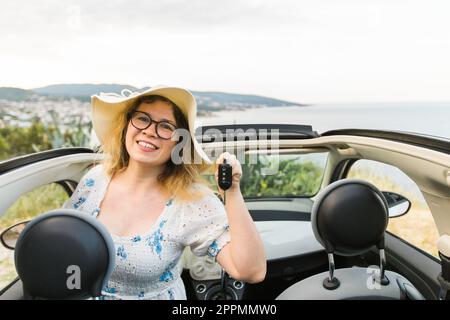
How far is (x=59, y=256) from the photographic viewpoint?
112cm

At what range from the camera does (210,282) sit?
2492mm

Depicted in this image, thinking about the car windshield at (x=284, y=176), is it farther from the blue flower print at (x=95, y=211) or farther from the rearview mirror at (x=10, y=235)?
the rearview mirror at (x=10, y=235)

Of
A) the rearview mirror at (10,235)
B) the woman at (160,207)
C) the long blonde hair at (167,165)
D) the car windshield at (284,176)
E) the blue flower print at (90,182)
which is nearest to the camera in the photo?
the woman at (160,207)

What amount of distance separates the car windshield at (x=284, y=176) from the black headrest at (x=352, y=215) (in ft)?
5.09

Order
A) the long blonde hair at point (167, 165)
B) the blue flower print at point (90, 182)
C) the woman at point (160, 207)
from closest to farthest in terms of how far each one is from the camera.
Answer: the woman at point (160, 207) → the long blonde hair at point (167, 165) → the blue flower print at point (90, 182)

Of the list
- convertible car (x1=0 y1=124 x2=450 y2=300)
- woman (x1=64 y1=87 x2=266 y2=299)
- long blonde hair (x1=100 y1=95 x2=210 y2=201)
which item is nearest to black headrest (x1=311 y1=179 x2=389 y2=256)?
convertible car (x1=0 y1=124 x2=450 y2=300)

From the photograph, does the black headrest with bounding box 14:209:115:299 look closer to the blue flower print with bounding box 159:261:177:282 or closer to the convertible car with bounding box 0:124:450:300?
the convertible car with bounding box 0:124:450:300

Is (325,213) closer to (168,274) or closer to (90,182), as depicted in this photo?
(168,274)

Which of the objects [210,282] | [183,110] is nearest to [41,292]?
[183,110]

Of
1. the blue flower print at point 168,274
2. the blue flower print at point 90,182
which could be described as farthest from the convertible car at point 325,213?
the blue flower print at point 168,274

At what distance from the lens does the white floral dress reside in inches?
63.8

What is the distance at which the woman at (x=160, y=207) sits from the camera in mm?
1524

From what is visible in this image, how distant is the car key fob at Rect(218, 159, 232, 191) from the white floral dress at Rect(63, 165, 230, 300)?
0.91 feet
